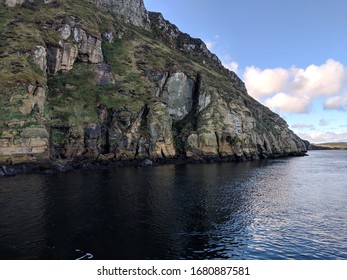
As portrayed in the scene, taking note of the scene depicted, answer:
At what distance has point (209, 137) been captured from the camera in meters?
133

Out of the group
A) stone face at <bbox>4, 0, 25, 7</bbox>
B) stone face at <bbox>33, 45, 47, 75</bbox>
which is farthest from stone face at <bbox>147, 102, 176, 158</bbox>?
stone face at <bbox>4, 0, 25, 7</bbox>

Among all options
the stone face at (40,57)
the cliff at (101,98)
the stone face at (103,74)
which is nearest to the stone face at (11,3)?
the cliff at (101,98)

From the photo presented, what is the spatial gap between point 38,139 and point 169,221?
5826 cm

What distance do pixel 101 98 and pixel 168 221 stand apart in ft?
291

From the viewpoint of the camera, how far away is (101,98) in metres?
118

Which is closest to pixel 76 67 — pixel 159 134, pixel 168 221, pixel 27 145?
pixel 159 134

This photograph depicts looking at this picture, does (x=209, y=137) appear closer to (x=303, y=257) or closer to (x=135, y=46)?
(x=135, y=46)

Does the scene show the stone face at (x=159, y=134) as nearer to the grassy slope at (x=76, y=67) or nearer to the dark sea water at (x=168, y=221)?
the grassy slope at (x=76, y=67)

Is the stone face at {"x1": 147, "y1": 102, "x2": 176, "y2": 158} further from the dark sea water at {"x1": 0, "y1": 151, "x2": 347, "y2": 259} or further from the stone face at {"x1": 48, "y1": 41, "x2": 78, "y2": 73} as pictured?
the dark sea water at {"x1": 0, "y1": 151, "x2": 347, "y2": 259}

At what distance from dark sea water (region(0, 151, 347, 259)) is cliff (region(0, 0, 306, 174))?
2936cm

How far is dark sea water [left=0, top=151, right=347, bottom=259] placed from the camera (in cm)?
2800

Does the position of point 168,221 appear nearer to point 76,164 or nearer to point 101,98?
point 76,164

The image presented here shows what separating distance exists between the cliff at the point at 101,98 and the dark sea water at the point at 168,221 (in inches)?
1156
